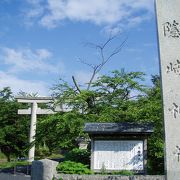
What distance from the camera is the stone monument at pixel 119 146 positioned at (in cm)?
1329

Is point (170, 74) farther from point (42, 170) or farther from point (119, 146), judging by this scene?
point (119, 146)

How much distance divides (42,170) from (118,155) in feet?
12.2

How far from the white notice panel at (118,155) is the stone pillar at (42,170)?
2.51 meters

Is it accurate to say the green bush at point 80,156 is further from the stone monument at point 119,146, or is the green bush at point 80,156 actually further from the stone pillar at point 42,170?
the stone pillar at point 42,170

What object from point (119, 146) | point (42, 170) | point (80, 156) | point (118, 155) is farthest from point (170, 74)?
point (80, 156)

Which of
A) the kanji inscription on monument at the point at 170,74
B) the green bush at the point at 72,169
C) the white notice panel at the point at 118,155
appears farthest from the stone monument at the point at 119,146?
the kanji inscription on monument at the point at 170,74

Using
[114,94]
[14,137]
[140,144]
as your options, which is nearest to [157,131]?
[140,144]

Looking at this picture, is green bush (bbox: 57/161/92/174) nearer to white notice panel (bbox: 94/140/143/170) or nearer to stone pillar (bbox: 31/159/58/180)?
white notice panel (bbox: 94/140/143/170)

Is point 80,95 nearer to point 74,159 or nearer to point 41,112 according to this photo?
point 74,159

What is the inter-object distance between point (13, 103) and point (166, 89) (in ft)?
110

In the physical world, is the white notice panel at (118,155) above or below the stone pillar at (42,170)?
above

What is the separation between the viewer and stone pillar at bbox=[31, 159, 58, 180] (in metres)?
10.2

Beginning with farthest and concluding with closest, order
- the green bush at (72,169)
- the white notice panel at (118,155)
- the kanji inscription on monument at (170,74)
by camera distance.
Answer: the white notice panel at (118,155), the green bush at (72,169), the kanji inscription on monument at (170,74)

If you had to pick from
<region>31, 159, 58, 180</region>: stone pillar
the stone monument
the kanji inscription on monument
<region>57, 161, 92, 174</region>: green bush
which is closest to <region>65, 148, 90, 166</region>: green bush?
the stone monument
